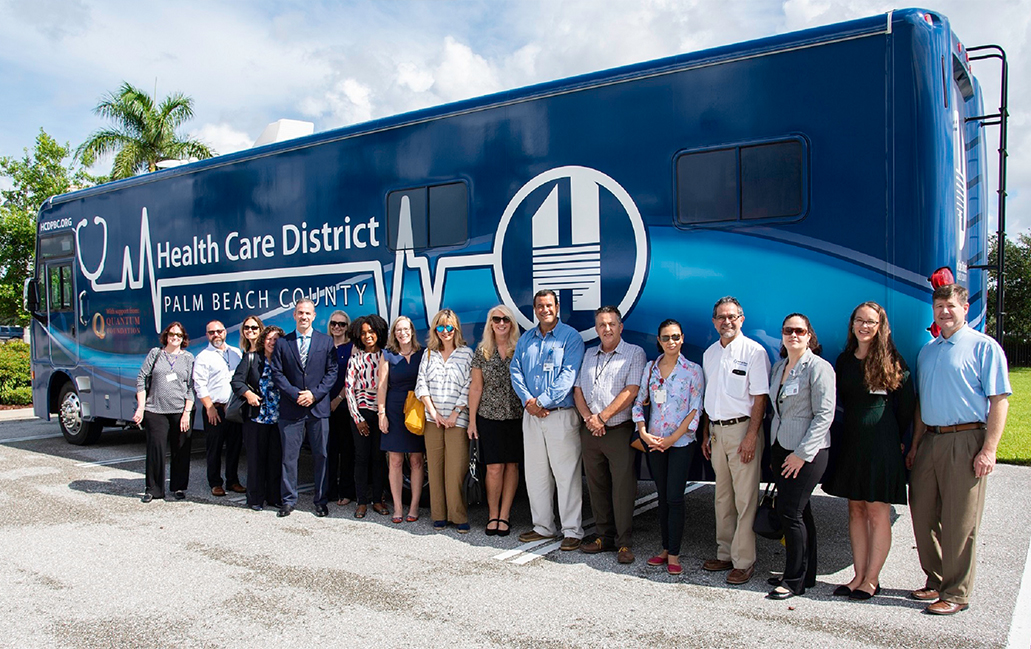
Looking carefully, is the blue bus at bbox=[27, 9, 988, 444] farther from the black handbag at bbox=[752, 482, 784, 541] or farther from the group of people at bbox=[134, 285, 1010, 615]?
the black handbag at bbox=[752, 482, 784, 541]

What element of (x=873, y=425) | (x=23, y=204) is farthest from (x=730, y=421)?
(x=23, y=204)

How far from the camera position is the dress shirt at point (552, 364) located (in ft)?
17.1

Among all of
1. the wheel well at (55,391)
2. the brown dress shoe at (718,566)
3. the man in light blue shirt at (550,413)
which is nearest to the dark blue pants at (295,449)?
the man in light blue shirt at (550,413)

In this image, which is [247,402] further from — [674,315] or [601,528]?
[674,315]

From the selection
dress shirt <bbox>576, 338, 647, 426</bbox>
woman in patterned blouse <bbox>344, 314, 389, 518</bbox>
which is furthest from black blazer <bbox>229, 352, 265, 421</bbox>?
dress shirt <bbox>576, 338, 647, 426</bbox>

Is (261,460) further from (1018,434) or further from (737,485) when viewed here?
(1018,434)

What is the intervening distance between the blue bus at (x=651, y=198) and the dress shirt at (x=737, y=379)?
24 centimetres

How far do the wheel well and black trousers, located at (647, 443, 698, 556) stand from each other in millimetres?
8251

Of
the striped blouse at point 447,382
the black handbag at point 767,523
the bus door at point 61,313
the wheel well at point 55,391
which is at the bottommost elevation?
the black handbag at point 767,523

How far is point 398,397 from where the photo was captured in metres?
6.00

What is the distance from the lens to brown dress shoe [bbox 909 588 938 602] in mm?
4250

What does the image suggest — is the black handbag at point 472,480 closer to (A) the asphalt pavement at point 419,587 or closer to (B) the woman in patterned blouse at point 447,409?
(B) the woman in patterned blouse at point 447,409

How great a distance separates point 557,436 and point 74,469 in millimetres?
5888

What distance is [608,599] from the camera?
4395mm
